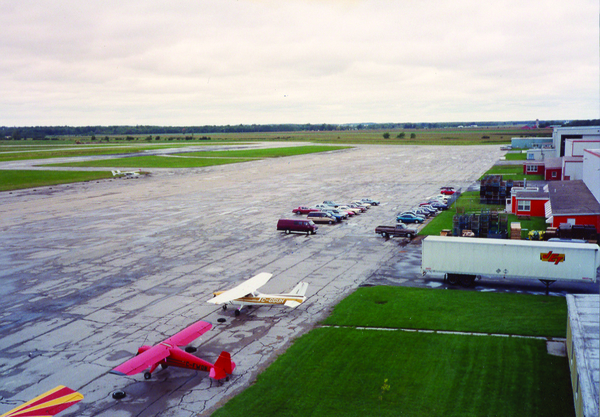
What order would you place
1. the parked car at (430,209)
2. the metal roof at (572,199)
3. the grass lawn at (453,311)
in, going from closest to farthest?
the grass lawn at (453,311), the metal roof at (572,199), the parked car at (430,209)

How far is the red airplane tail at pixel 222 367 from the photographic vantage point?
2639 cm

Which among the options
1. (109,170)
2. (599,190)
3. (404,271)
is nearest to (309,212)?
(404,271)

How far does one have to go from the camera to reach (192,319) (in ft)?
114

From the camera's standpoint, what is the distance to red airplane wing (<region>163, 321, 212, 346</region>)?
93.6ft

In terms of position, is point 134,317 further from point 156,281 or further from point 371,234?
point 371,234

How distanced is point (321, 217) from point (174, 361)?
144ft

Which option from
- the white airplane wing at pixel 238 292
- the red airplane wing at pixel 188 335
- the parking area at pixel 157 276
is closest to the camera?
the parking area at pixel 157 276

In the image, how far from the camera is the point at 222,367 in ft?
86.9

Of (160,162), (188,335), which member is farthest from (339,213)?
(160,162)

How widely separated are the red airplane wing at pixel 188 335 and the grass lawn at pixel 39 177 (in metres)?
97.1

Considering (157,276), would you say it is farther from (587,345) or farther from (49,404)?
(587,345)

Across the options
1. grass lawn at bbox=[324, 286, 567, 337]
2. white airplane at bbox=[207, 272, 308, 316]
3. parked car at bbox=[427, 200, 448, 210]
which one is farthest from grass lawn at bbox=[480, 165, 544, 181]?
white airplane at bbox=[207, 272, 308, 316]

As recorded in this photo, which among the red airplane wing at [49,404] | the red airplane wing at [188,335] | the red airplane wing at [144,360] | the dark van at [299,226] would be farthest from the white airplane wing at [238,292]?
the dark van at [299,226]

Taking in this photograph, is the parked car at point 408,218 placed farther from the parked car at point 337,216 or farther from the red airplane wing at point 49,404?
the red airplane wing at point 49,404
